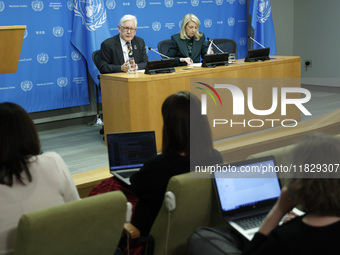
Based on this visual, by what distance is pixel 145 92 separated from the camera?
4.49m

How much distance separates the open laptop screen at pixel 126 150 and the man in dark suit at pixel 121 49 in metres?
2.31

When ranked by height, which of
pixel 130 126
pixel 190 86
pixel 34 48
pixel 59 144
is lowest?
pixel 59 144

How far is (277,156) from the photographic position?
238cm

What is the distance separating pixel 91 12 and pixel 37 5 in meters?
0.70

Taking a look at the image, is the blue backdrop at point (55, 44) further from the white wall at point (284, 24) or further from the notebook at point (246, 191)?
the notebook at point (246, 191)

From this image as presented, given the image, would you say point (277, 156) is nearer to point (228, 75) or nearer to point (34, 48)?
point (228, 75)

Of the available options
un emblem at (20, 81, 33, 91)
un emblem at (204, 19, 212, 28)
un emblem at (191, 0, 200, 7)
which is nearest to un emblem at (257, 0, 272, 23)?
un emblem at (204, 19, 212, 28)

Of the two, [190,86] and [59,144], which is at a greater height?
[190,86]

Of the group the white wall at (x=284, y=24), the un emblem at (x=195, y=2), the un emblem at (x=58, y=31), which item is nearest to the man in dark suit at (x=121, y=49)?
the un emblem at (x=58, y=31)

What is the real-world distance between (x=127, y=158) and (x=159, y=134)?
189cm

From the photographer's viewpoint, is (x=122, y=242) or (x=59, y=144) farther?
(x=59, y=144)

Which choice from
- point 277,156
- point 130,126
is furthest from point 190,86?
point 277,156

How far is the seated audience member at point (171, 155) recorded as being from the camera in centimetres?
215

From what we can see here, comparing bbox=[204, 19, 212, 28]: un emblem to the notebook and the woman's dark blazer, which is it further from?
the notebook
